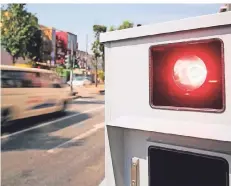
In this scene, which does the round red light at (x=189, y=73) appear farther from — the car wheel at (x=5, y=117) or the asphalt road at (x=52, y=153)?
the car wheel at (x=5, y=117)

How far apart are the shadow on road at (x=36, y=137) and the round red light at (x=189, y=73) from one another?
12.9 feet

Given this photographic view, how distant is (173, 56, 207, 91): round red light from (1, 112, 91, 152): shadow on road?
3.94m

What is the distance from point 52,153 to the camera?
4.21 meters

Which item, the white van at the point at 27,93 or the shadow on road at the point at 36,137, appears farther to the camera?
the white van at the point at 27,93

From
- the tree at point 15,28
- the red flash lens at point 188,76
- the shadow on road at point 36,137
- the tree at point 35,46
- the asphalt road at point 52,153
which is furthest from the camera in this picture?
the tree at point 35,46

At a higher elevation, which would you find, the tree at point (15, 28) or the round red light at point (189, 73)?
the tree at point (15, 28)

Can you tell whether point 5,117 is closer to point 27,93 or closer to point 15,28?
point 27,93

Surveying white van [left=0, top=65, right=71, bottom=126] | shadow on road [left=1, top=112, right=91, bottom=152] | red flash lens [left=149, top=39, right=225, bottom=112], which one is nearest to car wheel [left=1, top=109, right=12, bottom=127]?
white van [left=0, top=65, right=71, bottom=126]

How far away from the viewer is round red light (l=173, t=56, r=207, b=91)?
91 centimetres

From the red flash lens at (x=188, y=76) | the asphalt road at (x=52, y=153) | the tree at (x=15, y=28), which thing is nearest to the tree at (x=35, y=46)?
the tree at (x=15, y=28)

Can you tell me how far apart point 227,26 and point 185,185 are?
0.57 metres

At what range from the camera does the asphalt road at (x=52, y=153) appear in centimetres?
318

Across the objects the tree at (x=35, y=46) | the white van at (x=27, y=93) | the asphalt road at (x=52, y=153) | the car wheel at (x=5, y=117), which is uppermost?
the tree at (x=35, y=46)

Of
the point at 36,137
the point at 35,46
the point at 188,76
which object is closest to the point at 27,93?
the point at 36,137
